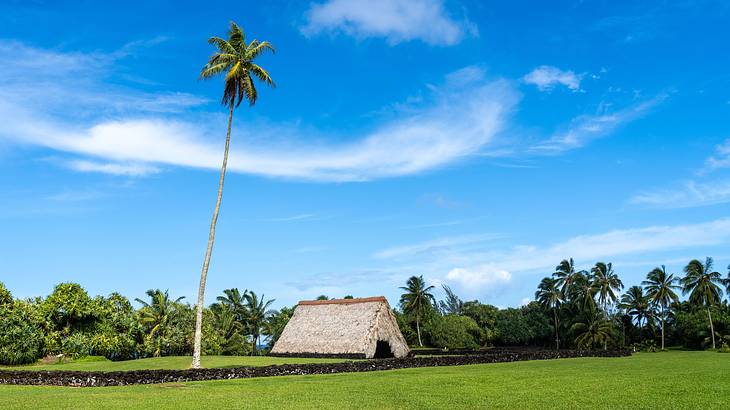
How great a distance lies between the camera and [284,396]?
56.3ft

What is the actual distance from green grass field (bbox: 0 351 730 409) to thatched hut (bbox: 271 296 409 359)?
15.9 m

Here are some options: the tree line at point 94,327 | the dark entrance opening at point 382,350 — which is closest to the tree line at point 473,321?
the tree line at point 94,327

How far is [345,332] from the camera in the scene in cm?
4038

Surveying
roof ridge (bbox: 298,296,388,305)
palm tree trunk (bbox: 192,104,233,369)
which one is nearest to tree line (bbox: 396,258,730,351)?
roof ridge (bbox: 298,296,388,305)

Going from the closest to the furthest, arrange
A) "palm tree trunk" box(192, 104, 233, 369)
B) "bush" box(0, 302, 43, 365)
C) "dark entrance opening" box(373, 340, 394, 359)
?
1. "palm tree trunk" box(192, 104, 233, 369)
2. "bush" box(0, 302, 43, 365)
3. "dark entrance opening" box(373, 340, 394, 359)

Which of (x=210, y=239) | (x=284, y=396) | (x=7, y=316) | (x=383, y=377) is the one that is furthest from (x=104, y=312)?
(x=284, y=396)

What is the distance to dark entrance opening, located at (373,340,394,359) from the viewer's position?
137ft

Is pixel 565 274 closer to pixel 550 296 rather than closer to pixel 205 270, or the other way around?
pixel 550 296

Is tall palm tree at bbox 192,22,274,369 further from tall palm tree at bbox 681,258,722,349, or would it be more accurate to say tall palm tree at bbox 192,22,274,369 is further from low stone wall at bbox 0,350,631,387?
tall palm tree at bbox 681,258,722,349

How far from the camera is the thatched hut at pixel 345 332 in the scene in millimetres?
39156

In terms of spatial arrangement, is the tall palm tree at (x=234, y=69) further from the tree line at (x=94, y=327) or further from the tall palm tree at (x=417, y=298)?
the tall palm tree at (x=417, y=298)

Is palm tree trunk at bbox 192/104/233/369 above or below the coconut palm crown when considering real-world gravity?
below

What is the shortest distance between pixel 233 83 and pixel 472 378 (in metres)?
19.1

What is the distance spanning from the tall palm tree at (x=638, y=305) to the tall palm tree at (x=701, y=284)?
454 cm
